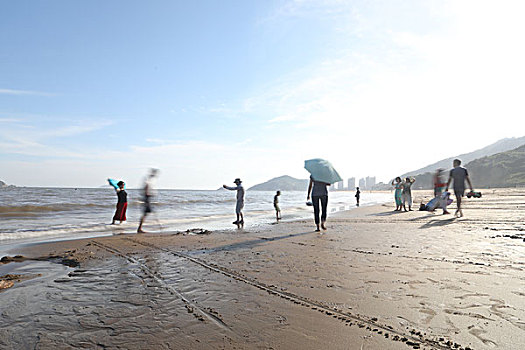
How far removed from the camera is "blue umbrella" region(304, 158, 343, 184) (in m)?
9.69

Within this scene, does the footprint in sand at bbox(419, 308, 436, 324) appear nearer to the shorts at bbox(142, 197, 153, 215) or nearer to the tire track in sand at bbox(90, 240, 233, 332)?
the tire track in sand at bbox(90, 240, 233, 332)

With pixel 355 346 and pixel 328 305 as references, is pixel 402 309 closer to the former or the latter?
pixel 328 305

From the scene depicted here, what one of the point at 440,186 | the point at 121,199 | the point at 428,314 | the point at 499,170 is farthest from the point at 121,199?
the point at 499,170

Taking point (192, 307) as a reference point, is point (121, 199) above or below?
above

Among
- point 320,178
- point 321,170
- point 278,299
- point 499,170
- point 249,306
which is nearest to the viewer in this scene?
point 249,306

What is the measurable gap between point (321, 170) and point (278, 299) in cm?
657

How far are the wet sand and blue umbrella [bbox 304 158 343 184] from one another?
3322mm

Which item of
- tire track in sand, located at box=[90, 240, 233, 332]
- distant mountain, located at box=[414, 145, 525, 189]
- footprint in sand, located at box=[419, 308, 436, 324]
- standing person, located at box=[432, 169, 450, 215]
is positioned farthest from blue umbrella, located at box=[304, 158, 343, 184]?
distant mountain, located at box=[414, 145, 525, 189]

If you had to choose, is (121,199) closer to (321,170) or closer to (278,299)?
(321,170)

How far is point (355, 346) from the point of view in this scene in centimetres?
247

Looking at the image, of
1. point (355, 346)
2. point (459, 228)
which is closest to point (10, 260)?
point (355, 346)

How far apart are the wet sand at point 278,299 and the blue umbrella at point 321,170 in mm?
3322

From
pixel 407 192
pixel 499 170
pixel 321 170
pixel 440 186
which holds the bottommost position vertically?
pixel 407 192

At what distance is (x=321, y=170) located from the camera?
32.0 ft
